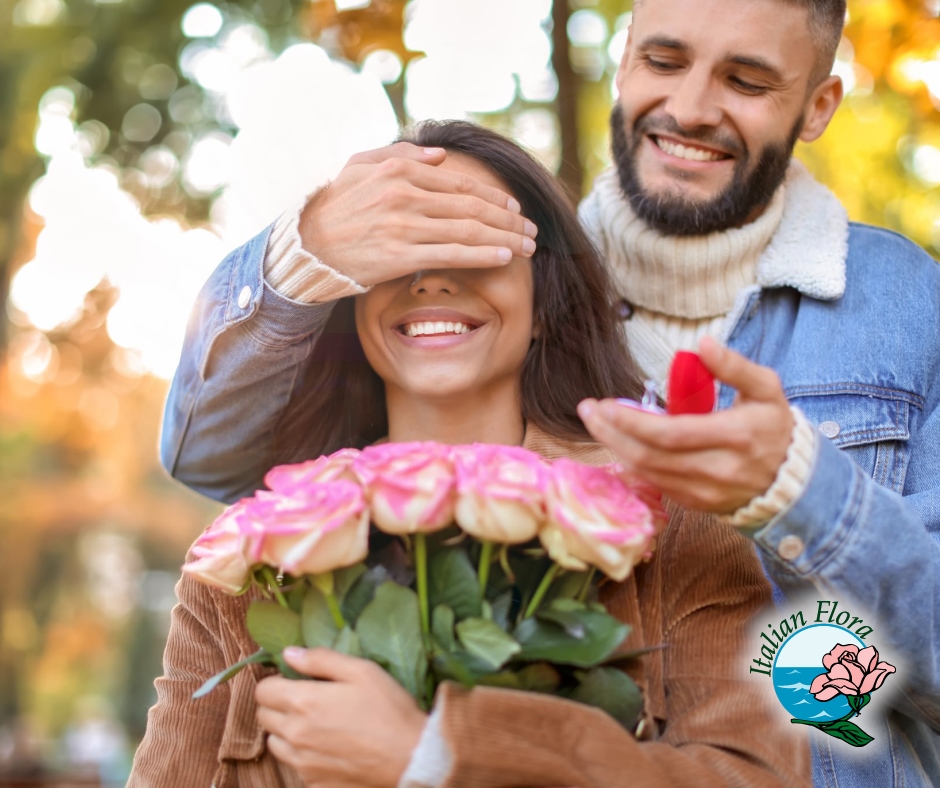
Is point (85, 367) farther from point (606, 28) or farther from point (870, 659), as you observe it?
point (870, 659)

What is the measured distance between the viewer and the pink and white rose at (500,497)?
1430 mm

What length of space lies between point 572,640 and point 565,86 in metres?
2.52

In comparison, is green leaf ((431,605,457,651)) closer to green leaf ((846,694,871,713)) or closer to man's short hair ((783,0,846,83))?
green leaf ((846,694,871,713))

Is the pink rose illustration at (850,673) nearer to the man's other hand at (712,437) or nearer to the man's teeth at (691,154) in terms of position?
the man's other hand at (712,437)

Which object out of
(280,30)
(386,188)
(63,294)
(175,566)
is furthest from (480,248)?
(175,566)

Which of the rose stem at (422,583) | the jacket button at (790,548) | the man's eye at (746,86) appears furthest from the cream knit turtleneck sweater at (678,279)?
the rose stem at (422,583)

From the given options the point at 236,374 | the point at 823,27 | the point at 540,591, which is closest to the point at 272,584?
the point at 540,591

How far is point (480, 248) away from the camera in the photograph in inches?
77.8

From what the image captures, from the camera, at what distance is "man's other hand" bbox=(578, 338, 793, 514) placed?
1.44 meters

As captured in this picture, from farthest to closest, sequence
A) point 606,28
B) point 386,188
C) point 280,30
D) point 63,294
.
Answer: point 63,294 < point 606,28 < point 280,30 < point 386,188

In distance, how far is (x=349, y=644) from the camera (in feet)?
5.04

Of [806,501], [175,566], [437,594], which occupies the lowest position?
[175,566]

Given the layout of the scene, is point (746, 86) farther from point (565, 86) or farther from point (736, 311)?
point (565, 86)

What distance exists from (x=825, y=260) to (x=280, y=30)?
271 cm
